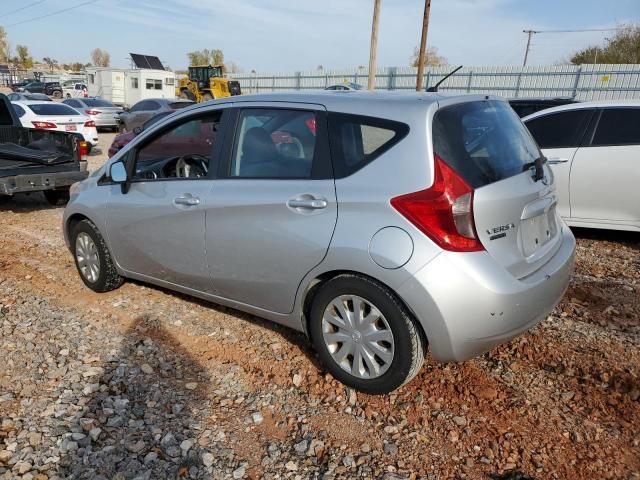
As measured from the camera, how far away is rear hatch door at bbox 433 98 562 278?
8.54ft

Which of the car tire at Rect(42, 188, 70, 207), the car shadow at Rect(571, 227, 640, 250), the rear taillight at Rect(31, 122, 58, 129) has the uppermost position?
the rear taillight at Rect(31, 122, 58, 129)

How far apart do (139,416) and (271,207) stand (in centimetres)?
139

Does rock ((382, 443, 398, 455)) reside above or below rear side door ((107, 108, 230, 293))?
below

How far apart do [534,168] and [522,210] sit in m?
0.43

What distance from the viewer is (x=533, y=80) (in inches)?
960

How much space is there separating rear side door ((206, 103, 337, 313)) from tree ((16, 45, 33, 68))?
105813 mm

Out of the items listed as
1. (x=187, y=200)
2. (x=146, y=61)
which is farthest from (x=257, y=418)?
(x=146, y=61)

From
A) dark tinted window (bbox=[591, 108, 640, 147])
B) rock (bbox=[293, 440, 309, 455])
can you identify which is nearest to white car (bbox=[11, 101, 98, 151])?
dark tinted window (bbox=[591, 108, 640, 147])

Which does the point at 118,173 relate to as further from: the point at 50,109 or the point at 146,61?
the point at 146,61

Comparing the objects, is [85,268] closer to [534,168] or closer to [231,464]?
[231,464]

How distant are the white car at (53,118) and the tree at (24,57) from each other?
92063 millimetres

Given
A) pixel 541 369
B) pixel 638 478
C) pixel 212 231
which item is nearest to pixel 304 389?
pixel 212 231

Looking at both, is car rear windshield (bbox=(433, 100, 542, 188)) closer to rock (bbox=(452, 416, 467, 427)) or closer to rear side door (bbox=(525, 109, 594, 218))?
rock (bbox=(452, 416, 467, 427))

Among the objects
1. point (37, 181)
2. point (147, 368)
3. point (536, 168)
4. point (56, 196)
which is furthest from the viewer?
point (56, 196)
